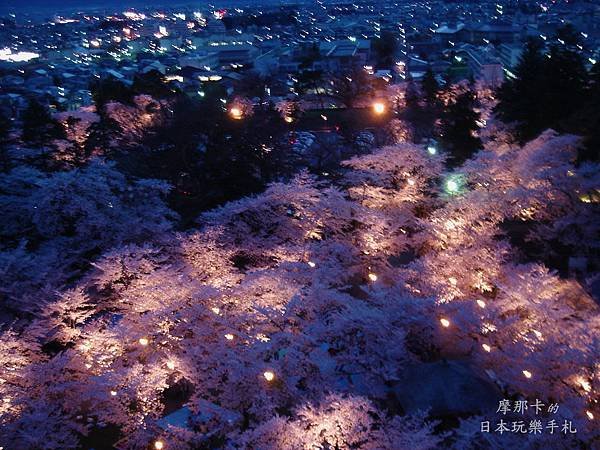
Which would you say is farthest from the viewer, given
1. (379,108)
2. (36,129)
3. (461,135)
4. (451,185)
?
(379,108)

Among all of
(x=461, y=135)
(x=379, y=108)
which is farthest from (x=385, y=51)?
(x=461, y=135)

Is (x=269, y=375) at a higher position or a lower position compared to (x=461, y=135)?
higher

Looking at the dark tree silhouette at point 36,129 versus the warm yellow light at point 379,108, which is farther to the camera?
the warm yellow light at point 379,108

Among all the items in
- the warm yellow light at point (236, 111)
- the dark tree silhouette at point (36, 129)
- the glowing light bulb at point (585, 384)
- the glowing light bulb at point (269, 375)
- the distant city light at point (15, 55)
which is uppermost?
the glowing light bulb at point (585, 384)

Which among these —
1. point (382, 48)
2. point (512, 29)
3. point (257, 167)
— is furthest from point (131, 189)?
point (512, 29)

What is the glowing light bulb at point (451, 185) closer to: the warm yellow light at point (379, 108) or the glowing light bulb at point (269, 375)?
the glowing light bulb at point (269, 375)

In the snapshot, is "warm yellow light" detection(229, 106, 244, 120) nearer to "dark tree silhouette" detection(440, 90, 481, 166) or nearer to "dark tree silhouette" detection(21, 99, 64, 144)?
"dark tree silhouette" detection(21, 99, 64, 144)

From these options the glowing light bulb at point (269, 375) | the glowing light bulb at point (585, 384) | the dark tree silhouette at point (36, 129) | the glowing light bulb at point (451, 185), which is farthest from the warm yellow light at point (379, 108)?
the glowing light bulb at point (585, 384)

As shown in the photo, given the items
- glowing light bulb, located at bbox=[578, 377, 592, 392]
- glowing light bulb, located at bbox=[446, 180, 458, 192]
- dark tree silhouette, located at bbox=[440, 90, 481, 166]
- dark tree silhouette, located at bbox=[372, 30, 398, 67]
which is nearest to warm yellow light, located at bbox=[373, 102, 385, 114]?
dark tree silhouette, located at bbox=[440, 90, 481, 166]

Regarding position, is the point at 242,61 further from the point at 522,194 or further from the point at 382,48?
the point at 522,194

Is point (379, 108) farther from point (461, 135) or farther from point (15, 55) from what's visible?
point (15, 55)

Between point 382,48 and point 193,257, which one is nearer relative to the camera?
point 193,257
